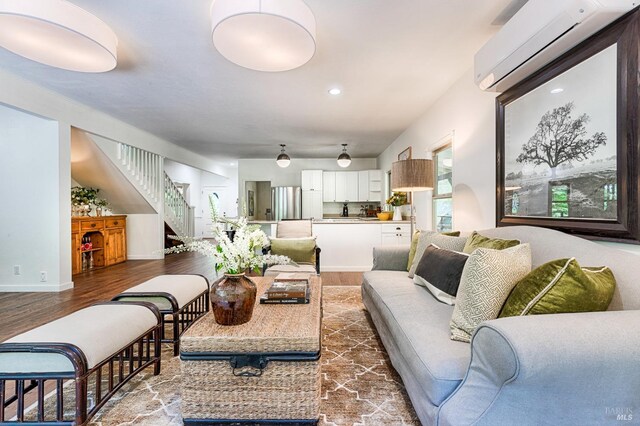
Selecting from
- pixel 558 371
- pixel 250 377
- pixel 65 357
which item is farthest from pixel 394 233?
pixel 65 357

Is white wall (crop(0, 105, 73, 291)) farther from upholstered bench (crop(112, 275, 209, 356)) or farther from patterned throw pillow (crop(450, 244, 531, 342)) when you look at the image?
patterned throw pillow (crop(450, 244, 531, 342))

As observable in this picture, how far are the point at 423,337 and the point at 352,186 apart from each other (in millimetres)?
6689

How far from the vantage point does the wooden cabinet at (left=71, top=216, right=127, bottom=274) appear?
17.1 ft

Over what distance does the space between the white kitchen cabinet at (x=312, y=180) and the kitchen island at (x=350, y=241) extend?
2.80 metres

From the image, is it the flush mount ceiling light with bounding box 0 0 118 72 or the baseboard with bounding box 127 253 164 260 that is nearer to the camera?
the flush mount ceiling light with bounding box 0 0 118 72

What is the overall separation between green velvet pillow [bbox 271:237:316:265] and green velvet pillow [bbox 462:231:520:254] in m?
2.06

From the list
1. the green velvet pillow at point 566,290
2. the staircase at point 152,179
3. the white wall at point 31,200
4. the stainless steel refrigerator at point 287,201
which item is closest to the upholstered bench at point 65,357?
the green velvet pillow at point 566,290

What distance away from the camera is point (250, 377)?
4.76 feet

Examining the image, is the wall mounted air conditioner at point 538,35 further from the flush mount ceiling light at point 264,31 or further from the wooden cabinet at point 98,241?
the wooden cabinet at point 98,241

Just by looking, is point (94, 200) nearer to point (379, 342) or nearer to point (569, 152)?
point (379, 342)

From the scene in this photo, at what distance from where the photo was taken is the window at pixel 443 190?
383 cm

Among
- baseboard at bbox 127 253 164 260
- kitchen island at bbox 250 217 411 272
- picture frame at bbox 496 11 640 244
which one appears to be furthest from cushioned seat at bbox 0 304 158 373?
baseboard at bbox 127 253 164 260

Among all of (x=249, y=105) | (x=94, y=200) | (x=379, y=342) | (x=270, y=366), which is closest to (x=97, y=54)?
(x=249, y=105)

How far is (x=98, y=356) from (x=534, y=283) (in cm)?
203
